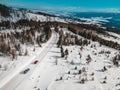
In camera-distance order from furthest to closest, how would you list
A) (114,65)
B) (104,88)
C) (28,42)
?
(28,42) < (114,65) < (104,88)

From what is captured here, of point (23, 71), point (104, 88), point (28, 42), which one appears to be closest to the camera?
point (104, 88)

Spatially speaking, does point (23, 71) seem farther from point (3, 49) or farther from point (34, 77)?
point (3, 49)

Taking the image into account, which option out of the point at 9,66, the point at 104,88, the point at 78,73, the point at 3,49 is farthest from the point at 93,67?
the point at 3,49

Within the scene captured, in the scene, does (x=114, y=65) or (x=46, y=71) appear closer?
(x=46, y=71)

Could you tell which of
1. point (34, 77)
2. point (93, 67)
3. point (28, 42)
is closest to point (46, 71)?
point (34, 77)

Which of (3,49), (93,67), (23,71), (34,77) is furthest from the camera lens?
(3,49)

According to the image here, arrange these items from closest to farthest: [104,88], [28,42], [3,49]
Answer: [104,88] < [3,49] < [28,42]

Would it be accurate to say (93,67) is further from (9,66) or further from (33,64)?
(9,66)

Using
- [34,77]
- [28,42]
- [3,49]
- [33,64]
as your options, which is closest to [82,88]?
[34,77]

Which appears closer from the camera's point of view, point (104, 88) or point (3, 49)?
point (104, 88)
